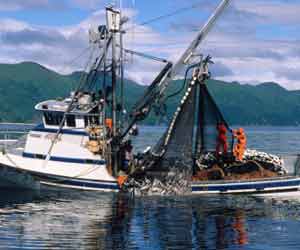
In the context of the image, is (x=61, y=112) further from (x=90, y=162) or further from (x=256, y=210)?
(x=256, y=210)

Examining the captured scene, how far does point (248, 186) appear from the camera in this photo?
35000 millimetres

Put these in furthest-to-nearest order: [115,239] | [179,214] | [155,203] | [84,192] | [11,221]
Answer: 1. [84,192]
2. [155,203]
3. [179,214]
4. [11,221]
5. [115,239]

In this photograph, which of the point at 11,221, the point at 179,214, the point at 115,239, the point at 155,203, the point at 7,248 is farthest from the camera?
the point at 155,203

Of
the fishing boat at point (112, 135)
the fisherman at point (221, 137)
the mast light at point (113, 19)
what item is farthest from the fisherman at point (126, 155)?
the mast light at point (113, 19)

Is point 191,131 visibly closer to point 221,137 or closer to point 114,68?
point 221,137

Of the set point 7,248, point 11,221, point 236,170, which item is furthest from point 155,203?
point 7,248

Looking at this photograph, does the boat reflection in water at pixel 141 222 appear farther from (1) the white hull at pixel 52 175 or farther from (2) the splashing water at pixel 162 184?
(2) the splashing water at pixel 162 184

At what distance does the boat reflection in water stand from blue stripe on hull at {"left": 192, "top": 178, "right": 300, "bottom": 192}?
889 mm

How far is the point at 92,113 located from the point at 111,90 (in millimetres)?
1465

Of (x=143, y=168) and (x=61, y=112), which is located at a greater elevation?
(x=61, y=112)

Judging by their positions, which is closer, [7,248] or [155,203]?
[7,248]

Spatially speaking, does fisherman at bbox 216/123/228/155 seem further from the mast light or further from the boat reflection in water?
the mast light

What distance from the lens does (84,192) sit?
114 ft

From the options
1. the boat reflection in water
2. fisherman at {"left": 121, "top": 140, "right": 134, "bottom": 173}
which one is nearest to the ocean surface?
the boat reflection in water
